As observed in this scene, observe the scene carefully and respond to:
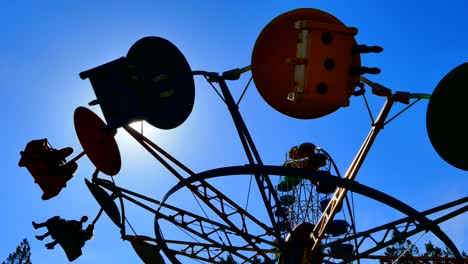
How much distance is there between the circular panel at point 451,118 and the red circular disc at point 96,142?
7.87m

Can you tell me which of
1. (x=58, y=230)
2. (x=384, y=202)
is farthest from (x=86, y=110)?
(x=384, y=202)

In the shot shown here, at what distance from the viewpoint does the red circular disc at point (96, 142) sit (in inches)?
568

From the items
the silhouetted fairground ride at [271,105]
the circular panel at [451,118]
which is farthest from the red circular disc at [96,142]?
the circular panel at [451,118]

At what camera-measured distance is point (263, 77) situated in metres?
11.4

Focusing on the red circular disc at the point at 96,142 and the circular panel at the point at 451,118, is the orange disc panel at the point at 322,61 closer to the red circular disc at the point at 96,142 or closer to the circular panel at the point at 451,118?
the circular panel at the point at 451,118

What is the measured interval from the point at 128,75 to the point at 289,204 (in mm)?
11763

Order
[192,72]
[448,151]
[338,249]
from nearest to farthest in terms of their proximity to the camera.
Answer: [448,151] < [192,72] < [338,249]

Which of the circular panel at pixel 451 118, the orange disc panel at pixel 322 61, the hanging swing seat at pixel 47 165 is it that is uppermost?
the circular panel at pixel 451 118

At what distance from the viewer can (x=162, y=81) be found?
1247cm

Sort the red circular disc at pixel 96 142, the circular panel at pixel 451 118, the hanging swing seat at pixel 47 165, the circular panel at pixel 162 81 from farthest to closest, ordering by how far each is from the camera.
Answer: the red circular disc at pixel 96 142
the hanging swing seat at pixel 47 165
the circular panel at pixel 162 81
the circular panel at pixel 451 118

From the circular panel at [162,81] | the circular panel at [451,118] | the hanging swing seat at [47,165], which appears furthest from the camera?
the hanging swing seat at [47,165]

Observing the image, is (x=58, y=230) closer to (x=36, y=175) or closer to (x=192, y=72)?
(x=36, y=175)

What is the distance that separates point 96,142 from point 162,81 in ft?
10.2

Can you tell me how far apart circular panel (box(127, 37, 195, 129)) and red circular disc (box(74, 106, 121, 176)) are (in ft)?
6.72
